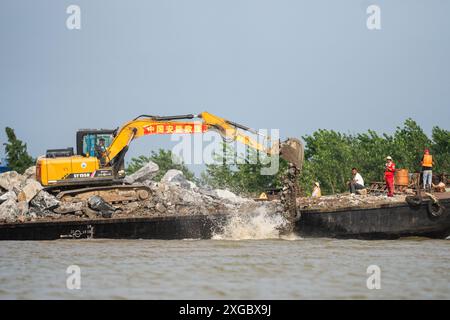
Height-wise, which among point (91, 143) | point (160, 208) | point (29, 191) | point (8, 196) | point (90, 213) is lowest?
point (90, 213)

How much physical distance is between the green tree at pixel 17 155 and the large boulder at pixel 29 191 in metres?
38.1

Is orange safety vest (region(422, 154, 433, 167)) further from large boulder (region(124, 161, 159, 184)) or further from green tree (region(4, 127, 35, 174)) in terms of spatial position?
green tree (region(4, 127, 35, 174))

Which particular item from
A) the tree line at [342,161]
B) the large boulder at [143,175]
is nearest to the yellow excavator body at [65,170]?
the large boulder at [143,175]

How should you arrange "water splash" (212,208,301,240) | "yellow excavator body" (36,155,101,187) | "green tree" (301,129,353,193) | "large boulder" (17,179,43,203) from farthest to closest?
"green tree" (301,129,353,193), "yellow excavator body" (36,155,101,187), "large boulder" (17,179,43,203), "water splash" (212,208,301,240)

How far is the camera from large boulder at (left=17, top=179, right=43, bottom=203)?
24641mm

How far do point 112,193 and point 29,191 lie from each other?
2.24 meters

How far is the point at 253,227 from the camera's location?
24.1m

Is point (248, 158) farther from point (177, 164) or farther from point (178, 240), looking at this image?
point (178, 240)

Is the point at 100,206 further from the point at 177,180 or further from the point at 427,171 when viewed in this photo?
the point at 427,171

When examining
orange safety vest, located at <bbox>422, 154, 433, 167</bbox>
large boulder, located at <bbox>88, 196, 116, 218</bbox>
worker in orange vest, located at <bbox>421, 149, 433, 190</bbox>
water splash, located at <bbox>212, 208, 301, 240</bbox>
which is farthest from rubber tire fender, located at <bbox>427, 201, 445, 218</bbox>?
large boulder, located at <bbox>88, 196, 116, 218</bbox>

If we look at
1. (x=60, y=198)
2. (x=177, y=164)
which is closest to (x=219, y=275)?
(x=60, y=198)

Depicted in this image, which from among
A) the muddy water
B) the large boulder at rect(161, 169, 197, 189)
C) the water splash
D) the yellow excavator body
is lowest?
the muddy water

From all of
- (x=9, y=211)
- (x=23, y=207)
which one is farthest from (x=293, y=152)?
(x=9, y=211)
